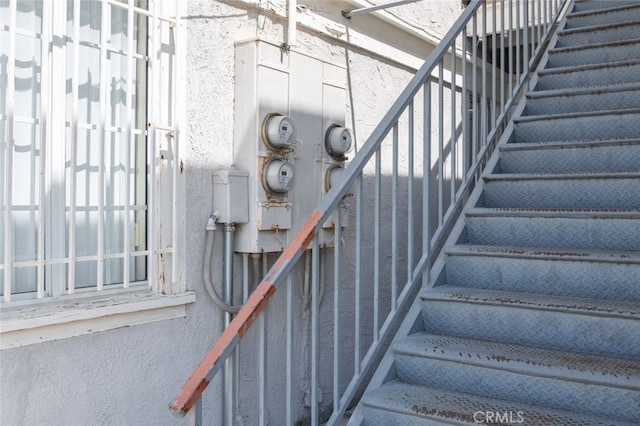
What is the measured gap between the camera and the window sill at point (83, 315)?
2.35 m

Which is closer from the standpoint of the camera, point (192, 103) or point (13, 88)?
point (13, 88)

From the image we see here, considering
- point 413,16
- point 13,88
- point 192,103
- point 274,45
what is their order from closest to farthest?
1. point 13,88
2. point 192,103
3. point 274,45
4. point 413,16

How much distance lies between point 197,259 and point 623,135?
2.37m

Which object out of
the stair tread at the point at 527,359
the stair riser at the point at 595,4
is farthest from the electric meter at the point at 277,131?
the stair riser at the point at 595,4

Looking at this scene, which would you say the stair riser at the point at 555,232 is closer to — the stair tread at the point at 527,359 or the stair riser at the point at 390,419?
the stair tread at the point at 527,359

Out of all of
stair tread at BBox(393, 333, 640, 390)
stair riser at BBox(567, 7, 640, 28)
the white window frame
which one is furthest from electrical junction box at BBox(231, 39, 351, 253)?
stair riser at BBox(567, 7, 640, 28)

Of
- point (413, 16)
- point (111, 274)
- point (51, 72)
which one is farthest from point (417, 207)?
point (51, 72)

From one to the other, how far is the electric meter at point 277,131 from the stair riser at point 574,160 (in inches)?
47.2

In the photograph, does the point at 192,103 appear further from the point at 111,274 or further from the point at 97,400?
the point at 97,400

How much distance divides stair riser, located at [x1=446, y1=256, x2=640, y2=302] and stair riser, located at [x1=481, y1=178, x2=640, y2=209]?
49 centimetres

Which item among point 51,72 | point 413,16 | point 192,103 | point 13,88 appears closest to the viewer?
point 13,88

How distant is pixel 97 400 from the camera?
2666mm

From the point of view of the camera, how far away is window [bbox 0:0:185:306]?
2477 millimetres

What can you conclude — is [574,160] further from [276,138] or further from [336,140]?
[276,138]
